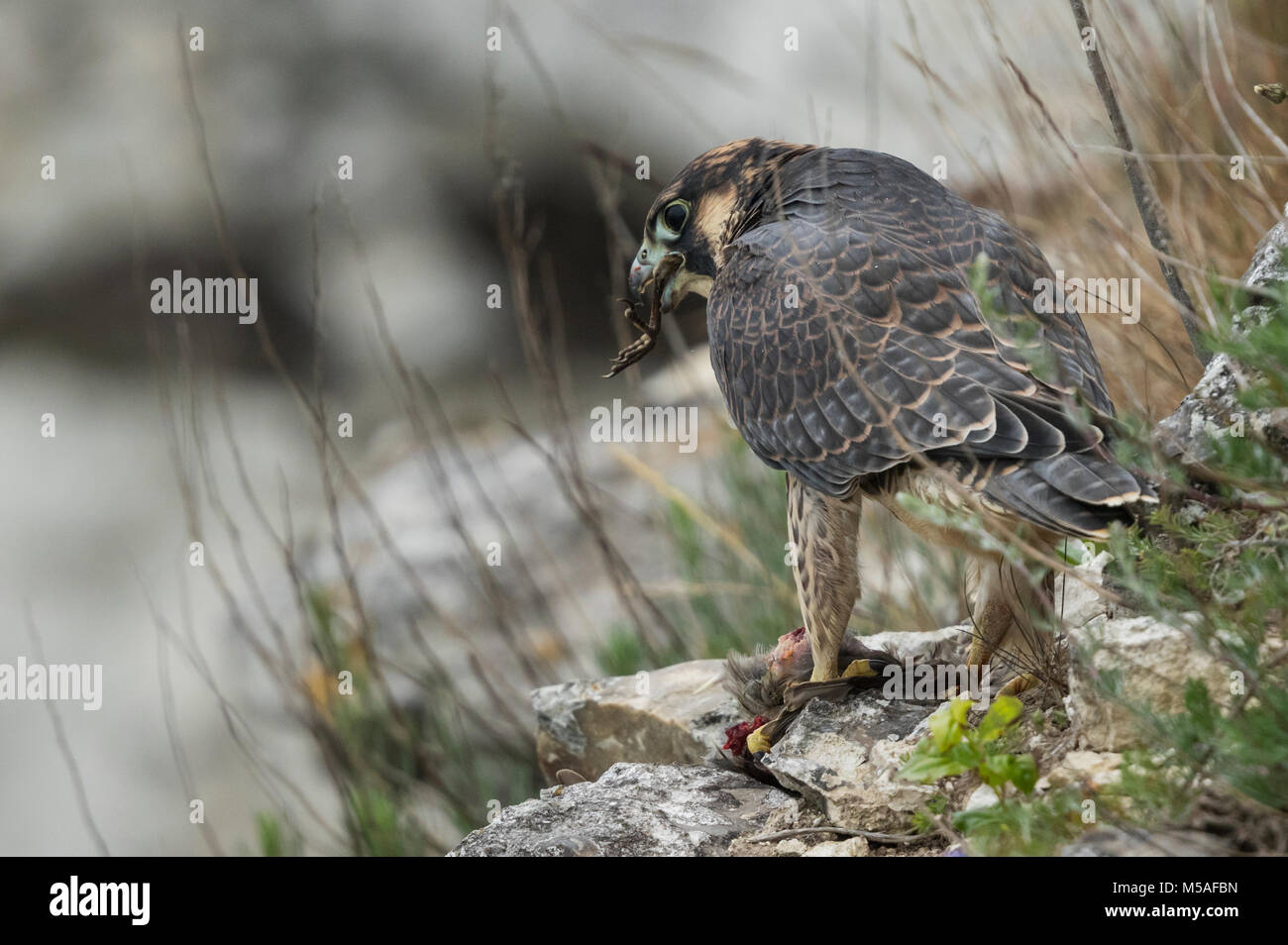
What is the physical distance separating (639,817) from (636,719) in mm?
884

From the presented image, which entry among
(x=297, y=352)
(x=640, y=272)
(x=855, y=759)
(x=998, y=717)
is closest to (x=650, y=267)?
(x=640, y=272)

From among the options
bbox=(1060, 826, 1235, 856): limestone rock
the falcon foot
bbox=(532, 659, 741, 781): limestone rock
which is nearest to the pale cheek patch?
the falcon foot

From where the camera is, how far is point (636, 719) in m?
3.52

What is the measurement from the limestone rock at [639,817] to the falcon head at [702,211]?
148cm

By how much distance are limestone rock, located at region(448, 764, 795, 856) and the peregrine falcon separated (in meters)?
0.41

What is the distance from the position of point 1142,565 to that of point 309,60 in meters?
8.56

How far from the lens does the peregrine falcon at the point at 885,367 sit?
2482 millimetres

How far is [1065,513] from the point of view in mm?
2312

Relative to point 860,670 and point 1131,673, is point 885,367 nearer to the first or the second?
point 860,670

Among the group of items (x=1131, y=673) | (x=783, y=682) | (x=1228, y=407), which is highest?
(x=1228, y=407)

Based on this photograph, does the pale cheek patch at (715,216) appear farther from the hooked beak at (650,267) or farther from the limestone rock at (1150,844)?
the limestone rock at (1150,844)

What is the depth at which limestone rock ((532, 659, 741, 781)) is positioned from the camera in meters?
3.37

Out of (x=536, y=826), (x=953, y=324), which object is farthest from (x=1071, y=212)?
(x=536, y=826)

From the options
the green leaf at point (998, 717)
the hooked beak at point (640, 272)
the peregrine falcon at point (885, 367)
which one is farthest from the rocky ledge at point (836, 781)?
the hooked beak at point (640, 272)
